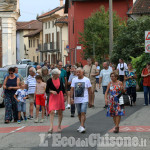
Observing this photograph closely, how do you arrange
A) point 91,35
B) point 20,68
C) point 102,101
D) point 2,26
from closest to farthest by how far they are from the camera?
1. point 102,101
2. point 20,68
3. point 91,35
4. point 2,26

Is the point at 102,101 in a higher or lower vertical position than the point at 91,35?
lower

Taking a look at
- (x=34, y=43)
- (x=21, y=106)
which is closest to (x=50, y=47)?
(x=34, y=43)

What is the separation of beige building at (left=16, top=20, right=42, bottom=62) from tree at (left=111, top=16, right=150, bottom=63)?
55.8 m

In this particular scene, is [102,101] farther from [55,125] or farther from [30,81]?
[55,125]

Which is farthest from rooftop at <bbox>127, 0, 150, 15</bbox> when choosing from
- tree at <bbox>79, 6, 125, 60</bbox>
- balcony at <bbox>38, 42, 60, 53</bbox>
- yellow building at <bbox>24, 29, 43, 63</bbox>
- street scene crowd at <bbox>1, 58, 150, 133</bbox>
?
yellow building at <bbox>24, 29, 43, 63</bbox>

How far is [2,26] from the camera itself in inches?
1807

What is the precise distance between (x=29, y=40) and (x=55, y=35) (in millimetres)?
20421

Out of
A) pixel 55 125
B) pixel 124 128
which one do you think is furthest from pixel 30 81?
pixel 124 128

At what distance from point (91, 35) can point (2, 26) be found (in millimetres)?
10008

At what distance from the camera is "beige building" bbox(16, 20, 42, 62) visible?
90700mm

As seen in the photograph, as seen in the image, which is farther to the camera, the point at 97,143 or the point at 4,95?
the point at 4,95

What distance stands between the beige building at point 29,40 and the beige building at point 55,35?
5.81 metres

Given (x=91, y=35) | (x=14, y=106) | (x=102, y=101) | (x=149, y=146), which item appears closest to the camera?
(x=149, y=146)

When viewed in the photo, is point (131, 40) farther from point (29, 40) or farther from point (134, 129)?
point (29, 40)
